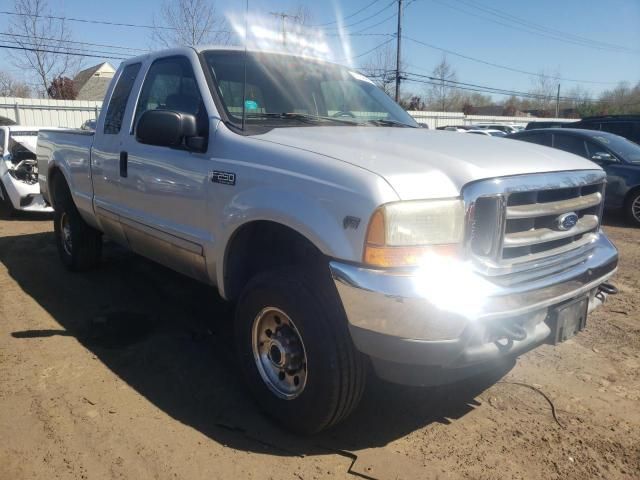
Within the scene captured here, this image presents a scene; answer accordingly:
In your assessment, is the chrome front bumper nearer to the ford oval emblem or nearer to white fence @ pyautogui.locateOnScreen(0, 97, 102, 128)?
the ford oval emblem

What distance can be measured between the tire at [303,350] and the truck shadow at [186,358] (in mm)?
187

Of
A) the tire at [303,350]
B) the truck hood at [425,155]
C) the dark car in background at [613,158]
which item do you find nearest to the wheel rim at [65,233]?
the tire at [303,350]

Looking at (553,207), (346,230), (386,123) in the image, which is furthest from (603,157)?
(346,230)

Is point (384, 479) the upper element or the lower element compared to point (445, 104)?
lower

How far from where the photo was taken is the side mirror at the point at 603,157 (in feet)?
30.4

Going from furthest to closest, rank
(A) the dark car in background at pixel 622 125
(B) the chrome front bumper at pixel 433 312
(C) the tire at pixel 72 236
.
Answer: (A) the dark car in background at pixel 622 125 < (C) the tire at pixel 72 236 < (B) the chrome front bumper at pixel 433 312

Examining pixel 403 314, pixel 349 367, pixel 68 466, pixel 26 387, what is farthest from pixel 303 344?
pixel 26 387

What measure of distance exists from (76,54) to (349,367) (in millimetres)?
29174

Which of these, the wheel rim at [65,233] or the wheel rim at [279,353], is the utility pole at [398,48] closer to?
the wheel rim at [65,233]

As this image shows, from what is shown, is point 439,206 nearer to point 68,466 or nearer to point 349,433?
point 349,433

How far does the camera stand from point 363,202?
7.48 feet

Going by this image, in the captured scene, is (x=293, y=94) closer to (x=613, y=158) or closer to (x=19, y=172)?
(x=19, y=172)

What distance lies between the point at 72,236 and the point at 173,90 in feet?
8.21

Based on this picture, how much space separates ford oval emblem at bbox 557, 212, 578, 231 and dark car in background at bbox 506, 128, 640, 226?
708 centimetres
